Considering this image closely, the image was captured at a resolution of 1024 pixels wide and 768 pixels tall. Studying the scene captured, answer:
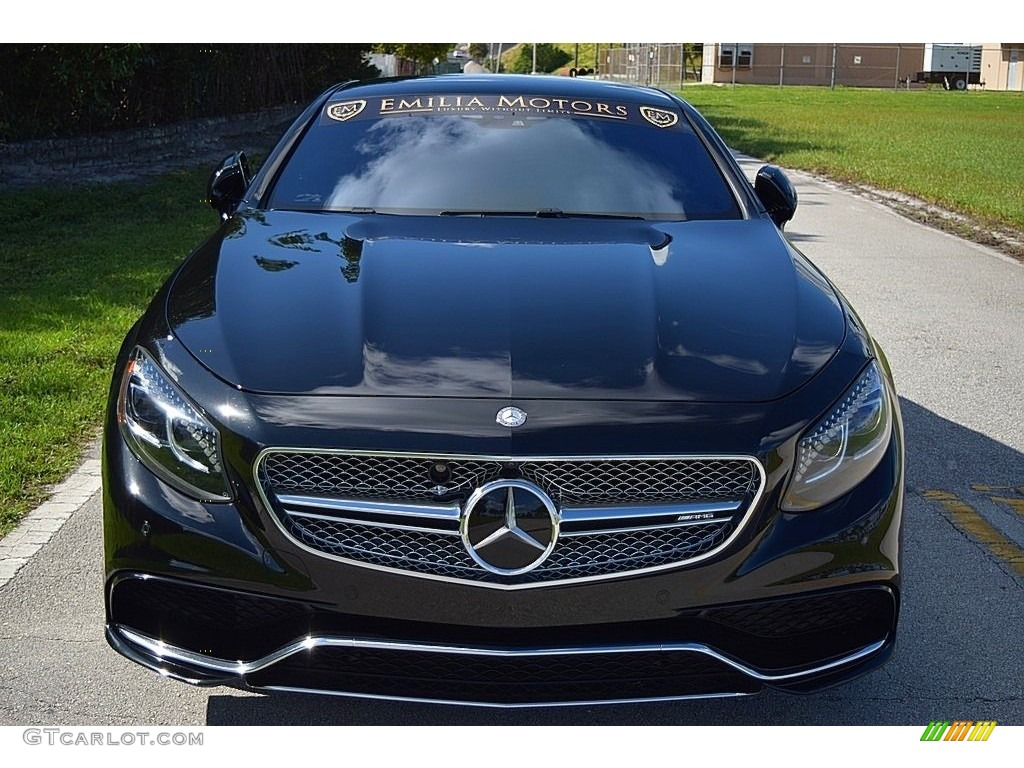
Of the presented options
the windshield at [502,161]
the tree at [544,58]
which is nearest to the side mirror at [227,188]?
the windshield at [502,161]

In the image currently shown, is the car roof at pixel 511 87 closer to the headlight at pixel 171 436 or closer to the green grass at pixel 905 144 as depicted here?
the headlight at pixel 171 436

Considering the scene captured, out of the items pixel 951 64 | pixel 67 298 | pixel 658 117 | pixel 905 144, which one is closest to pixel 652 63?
pixel 951 64

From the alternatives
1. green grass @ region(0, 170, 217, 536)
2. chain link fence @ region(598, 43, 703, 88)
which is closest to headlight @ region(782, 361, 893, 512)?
green grass @ region(0, 170, 217, 536)

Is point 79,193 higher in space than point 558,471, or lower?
lower

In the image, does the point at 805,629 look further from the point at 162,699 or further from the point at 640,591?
the point at 162,699

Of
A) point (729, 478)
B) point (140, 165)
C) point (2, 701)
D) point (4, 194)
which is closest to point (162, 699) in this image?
point (2, 701)

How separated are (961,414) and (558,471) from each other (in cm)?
387

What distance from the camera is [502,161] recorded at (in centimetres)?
454

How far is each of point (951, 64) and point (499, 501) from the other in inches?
2935

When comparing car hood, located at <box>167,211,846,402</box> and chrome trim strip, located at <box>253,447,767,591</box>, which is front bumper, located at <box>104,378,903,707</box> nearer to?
chrome trim strip, located at <box>253,447,767,591</box>

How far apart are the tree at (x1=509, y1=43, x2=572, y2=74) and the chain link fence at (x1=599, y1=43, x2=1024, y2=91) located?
21.9 feet

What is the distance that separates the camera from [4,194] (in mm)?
13156

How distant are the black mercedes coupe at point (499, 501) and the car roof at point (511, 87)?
1.92 metres

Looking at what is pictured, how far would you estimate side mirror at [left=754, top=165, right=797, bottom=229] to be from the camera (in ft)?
15.3
